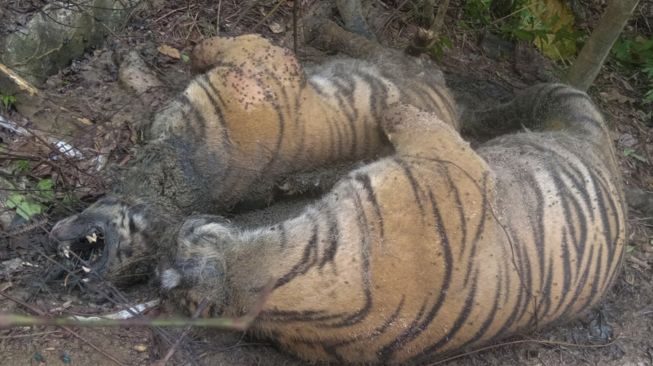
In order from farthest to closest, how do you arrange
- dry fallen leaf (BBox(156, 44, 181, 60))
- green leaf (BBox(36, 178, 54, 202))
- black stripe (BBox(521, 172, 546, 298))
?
dry fallen leaf (BBox(156, 44, 181, 60)) < green leaf (BBox(36, 178, 54, 202)) < black stripe (BBox(521, 172, 546, 298))

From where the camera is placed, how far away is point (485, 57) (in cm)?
586

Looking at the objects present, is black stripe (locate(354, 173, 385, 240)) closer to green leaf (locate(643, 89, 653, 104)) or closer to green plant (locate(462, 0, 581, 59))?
green plant (locate(462, 0, 581, 59))

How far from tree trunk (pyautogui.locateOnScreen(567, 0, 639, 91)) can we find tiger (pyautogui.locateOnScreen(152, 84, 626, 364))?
1.47 m

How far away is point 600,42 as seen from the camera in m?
4.69

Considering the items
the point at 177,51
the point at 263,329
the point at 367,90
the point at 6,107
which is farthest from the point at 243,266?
the point at 177,51

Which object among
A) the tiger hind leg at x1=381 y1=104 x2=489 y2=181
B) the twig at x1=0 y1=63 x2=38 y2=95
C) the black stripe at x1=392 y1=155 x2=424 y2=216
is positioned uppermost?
the tiger hind leg at x1=381 y1=104 x2=489 y2=181

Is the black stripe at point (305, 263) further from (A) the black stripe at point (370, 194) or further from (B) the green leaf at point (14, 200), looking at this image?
(B) the green leaf at point (14, 200)

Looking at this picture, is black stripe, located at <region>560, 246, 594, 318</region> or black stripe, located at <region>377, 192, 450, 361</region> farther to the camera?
black stripe, located at <region>560, 246, 594, 318</region>

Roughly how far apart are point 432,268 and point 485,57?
3262mm

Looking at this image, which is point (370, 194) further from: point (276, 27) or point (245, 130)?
point (276, 27)

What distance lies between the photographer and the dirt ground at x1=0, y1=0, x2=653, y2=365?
3.28 m

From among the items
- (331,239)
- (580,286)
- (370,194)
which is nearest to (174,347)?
(331,239)

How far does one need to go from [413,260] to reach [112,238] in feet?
5.50

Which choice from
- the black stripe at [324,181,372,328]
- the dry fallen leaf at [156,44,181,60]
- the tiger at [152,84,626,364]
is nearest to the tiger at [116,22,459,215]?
the tiger at [152,84,626,364]
